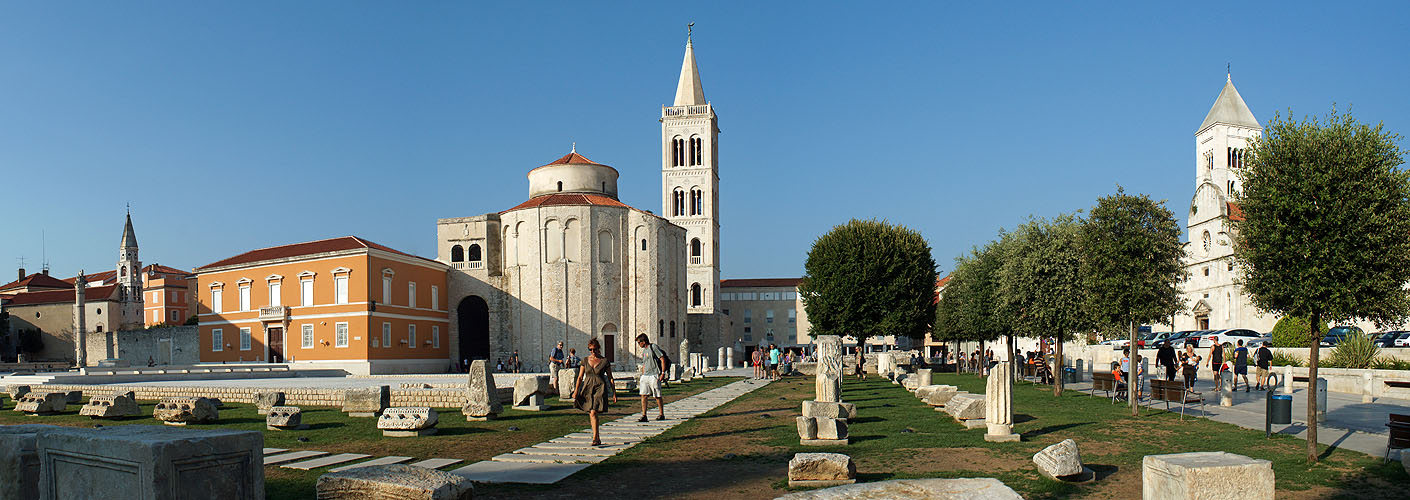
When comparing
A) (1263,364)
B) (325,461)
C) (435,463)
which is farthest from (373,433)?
(1263,364)

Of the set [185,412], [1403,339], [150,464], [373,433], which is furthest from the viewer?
[1403,339]

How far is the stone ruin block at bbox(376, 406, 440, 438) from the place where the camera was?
45.2 ft

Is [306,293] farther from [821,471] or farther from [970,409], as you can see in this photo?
[821,471]

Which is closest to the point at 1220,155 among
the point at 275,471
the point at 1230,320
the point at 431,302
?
the point at 1230,320

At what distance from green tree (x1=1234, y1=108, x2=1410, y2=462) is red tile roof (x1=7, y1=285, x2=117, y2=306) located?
87662 millimetres

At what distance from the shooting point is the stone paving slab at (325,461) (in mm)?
10500

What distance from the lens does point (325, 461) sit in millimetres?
10914

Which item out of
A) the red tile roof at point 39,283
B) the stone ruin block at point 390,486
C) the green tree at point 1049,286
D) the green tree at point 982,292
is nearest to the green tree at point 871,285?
the green tree at point 982,292

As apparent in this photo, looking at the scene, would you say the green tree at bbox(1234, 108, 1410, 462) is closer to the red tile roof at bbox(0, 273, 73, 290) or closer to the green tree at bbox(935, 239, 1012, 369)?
the green tree at bbox(935, 239, 1012, 369)

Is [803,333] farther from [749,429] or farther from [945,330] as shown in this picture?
[749,429]

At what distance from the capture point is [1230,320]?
60531mm

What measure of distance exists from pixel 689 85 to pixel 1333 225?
68.3m

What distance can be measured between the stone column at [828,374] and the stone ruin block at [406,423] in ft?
21.7

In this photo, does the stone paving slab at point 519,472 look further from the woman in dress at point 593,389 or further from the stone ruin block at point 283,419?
the stone ruin block at point 283,419
